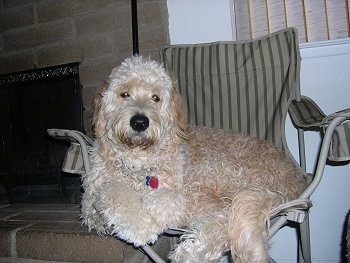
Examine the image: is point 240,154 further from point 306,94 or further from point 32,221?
point 32,221

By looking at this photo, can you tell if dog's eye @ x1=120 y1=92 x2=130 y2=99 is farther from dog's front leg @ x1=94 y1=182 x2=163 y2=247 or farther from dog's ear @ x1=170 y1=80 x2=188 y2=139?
dog's front leg @ x1=94 y1=182 x2=163 y2=247

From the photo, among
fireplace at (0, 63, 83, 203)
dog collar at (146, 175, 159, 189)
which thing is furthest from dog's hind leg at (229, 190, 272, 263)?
fireplace at (0, 63, 83, 203)

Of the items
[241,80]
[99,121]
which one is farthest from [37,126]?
[241,80]

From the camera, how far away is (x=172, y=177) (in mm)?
1434

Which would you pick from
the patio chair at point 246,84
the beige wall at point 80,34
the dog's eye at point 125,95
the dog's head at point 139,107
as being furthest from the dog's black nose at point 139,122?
the beige wall at point 80,34

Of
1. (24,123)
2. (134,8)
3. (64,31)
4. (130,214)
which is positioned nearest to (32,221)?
(24,123)

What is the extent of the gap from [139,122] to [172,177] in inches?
11.6

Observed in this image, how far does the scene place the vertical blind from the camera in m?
1.99

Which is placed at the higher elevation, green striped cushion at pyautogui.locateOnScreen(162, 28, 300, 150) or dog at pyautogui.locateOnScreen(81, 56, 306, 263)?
green striped cushion at pyautogui.locateOnScreen(162, 28, 300, 150)

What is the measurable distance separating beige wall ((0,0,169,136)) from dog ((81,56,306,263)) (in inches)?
25.7

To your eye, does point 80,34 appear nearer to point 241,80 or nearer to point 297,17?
point 241,80

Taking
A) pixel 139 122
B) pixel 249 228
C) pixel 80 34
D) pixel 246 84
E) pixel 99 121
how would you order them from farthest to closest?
pixel 80 34
pixel 246 84
pixel 99 121
pixel 139 122
pixel 249 228

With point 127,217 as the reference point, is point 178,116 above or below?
above

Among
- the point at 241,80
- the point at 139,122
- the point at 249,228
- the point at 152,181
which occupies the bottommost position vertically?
the point at 249,228
